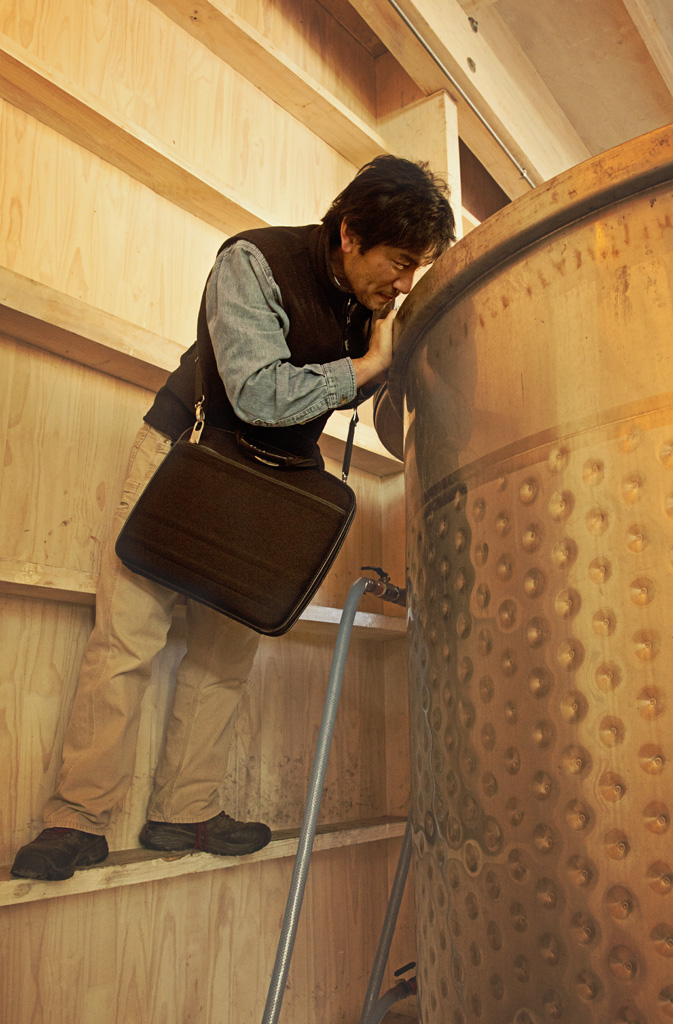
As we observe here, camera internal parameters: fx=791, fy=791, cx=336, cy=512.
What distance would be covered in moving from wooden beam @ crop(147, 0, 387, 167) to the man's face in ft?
2.77

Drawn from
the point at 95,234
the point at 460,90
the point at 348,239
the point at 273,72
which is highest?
the point at 460,90

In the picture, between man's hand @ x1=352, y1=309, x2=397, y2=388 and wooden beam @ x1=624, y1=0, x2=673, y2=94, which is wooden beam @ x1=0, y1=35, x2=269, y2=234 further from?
wooden beam @ x1=624, y1=0, x2=673, y2=94

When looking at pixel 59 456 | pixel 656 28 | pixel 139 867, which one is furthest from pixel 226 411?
Answer: pixel 656 28

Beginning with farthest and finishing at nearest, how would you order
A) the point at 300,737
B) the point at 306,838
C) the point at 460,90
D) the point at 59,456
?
1. the point at 460,90
2. the point at 300,737
3. the point at 59,456
4. the point at 306,838

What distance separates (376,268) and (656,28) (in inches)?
61.4

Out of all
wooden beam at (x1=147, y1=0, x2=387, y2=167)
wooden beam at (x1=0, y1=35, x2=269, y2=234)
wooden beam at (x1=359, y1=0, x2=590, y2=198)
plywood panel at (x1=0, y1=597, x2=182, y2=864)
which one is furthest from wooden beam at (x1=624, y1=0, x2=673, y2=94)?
plywood panel at (x1=0, y1=597, x2=182, y2=864)

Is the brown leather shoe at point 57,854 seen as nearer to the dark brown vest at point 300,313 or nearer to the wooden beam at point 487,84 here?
the dark brown vest at point 300,313

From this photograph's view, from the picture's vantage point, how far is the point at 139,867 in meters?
1.13

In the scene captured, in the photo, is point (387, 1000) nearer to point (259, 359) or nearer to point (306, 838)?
point (306, 838)

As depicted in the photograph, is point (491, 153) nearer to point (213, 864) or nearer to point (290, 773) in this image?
point (290, 773)

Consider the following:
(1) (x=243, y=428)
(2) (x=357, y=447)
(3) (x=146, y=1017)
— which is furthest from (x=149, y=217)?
(3) (x=146, y=1017)

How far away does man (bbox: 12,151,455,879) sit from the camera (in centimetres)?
97

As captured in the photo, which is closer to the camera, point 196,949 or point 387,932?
point 387,932

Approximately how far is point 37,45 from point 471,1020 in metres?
1.62
